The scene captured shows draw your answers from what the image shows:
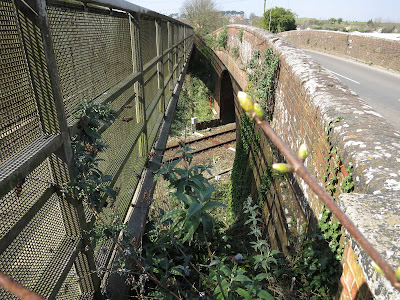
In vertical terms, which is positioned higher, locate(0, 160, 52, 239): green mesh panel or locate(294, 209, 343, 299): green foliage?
locate(0, 160, 52, 239): green mesh panel

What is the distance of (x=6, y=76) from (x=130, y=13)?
7.29 ft

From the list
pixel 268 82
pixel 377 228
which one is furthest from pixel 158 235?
pixel 268 82

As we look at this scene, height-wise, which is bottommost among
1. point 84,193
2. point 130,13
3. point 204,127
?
point 204,127

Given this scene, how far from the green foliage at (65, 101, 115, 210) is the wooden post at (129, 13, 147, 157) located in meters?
1.57

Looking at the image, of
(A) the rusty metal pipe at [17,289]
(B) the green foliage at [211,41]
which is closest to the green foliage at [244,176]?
(A) the rusty metal pipe at [17,289]

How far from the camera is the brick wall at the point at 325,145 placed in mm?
1615

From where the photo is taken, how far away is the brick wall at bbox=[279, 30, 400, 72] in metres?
14.4

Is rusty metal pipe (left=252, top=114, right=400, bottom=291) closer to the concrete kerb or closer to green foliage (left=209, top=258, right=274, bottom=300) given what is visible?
green foliage (left=209, top=258, right=274, bottom=300)

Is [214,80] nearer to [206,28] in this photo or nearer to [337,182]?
[206,28]

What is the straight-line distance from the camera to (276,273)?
2.98m

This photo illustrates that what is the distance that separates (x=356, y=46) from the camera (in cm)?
1784

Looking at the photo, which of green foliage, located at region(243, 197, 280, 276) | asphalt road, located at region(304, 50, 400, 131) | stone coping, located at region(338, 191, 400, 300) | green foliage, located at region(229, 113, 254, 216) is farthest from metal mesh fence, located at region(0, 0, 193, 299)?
asphalt road, located at region(304, 50, 400, 131)

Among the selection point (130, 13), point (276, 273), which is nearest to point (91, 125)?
point (130, 13)

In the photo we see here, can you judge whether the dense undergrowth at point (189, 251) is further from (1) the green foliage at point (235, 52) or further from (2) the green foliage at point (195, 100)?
(2) the green foliage at point (195, 100)
